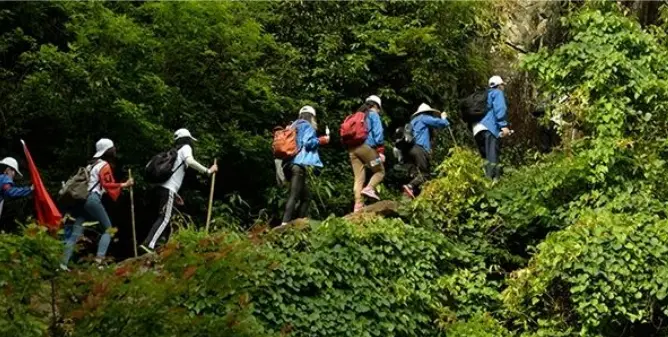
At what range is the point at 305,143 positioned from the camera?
40.4 ft

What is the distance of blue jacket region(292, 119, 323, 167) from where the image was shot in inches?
485

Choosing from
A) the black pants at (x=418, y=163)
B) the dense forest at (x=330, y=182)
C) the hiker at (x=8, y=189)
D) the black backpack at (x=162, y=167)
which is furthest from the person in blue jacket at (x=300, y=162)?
the hiker at (x=8, y=189)

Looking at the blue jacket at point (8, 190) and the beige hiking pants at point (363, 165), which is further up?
the blue jacket at point (8, 190)

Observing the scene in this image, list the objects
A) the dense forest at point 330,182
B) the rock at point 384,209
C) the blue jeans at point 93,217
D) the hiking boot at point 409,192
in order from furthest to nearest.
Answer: the hiking boot at point 409,192 < the rock at point 384,209 < the blue jeans at point 93,217 < the dense forest at point 330,182

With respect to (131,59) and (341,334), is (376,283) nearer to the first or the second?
(341,334)

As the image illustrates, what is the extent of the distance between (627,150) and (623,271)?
197 cm

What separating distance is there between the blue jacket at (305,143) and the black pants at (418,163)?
172 cm

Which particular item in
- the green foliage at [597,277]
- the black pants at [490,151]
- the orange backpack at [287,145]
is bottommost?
the green foliage at [597,277]

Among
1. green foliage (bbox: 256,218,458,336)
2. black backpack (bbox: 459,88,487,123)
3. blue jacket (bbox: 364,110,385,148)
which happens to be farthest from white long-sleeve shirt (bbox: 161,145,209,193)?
black backpack (bbox: 459,88,487,123)

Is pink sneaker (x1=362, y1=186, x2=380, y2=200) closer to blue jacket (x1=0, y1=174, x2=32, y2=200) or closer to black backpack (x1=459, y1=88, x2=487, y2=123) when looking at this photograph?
black backpack (x1=459, y1=88, x2=487, y2=123)

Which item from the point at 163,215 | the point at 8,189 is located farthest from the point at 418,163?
the point at 8,189

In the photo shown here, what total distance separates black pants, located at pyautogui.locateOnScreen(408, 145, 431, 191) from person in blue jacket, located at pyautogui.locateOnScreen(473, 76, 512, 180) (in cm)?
70

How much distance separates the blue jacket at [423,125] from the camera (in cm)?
1369

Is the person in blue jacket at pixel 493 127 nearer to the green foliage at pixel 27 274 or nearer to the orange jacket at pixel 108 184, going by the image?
the orange jacket at pixel 108 184
